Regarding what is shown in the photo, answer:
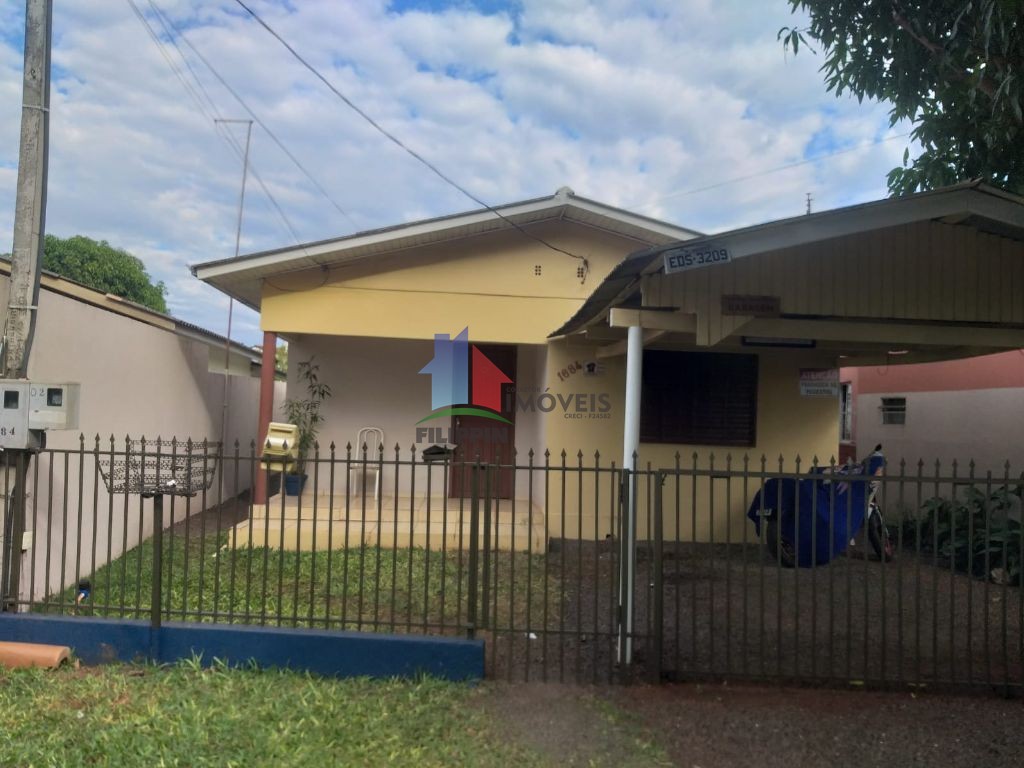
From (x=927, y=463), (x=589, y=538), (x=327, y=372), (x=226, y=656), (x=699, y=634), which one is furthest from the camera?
(x=927, y=463)

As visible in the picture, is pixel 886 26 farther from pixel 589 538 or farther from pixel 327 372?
pixel 327 372

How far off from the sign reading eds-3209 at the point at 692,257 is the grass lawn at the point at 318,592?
6.95 ft

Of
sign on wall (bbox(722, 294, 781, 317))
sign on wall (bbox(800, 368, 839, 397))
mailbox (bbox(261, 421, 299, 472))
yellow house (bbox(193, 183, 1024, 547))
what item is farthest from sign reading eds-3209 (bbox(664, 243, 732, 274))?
mailbox (bbox(261, 421, 299, 472))

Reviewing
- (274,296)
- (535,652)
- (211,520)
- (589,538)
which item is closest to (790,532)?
(589,538)

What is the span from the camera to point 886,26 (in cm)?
492

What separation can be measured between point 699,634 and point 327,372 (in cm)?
594

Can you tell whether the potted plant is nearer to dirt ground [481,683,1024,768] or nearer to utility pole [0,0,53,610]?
utility pole [0,0,53,610]

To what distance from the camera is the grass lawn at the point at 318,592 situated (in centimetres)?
439

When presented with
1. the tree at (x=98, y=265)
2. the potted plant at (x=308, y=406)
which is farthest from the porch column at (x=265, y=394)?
the tree at (x=98, y=265)

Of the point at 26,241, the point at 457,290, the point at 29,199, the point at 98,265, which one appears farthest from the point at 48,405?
the point at 98,265

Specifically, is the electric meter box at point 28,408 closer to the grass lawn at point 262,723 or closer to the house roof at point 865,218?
the grass lawn at point 262,723

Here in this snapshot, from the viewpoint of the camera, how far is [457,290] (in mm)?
8094

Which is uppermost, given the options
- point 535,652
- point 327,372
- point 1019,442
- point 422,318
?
point 422,318

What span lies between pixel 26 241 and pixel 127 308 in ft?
14.2
